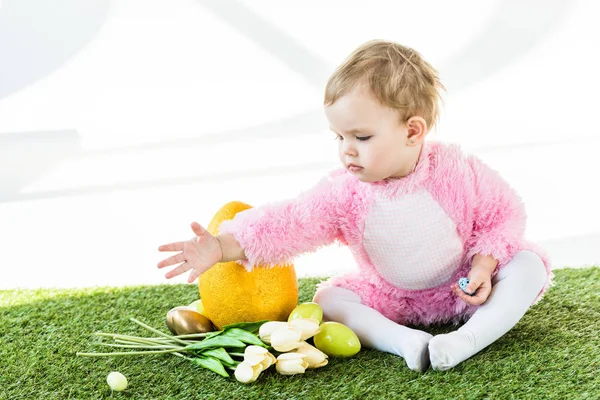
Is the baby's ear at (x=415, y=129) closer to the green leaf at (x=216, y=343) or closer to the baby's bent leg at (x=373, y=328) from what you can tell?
the baby's bent leg at (x=373, y=328)

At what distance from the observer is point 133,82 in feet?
13.3

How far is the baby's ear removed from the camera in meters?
1.54

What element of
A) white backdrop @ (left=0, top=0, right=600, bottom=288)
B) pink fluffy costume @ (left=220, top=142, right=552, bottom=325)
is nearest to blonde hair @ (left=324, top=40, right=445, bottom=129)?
pink fluffy costume @ (left=220, top=142, right=552, bottom=325)

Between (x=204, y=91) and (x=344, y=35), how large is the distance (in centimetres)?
74

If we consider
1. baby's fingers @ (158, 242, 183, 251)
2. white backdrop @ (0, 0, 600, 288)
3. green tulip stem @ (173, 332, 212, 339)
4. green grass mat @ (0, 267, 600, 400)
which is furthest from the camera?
white backdrop @ (0, 0, 600, 288)

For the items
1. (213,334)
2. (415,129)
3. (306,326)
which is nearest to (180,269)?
(213,334)

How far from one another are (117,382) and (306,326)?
34cm

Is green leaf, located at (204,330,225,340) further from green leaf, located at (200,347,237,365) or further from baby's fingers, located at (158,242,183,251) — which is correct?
baby's fingers, located at (158,242,183,251)

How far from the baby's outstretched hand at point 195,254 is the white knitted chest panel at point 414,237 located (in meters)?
0.31

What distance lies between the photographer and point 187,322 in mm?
1605

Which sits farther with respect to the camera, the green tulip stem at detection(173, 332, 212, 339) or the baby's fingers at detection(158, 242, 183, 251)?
the green tulip stem at detection(173, 332, 212, 339)

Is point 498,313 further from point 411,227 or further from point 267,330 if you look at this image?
point 267,330

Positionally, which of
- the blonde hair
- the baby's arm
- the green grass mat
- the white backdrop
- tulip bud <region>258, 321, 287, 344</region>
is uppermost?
the white backdrop

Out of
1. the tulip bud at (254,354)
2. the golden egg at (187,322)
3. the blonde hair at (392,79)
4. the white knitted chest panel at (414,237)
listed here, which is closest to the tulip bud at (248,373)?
the tulip bud at (254,354)
